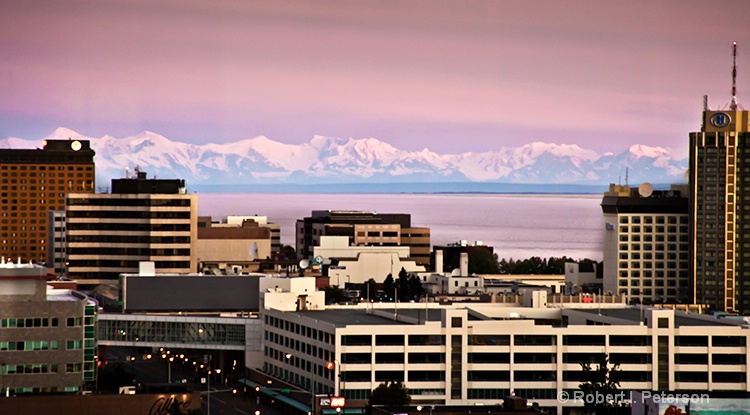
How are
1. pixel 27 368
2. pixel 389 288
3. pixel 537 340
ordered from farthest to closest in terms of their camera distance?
pixel 389 288 → pixel 537 340 → pixel 27 368

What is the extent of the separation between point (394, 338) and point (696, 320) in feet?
74.0

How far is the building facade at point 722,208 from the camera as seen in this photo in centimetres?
17850

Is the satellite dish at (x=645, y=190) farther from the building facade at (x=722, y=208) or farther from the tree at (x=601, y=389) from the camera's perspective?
the tree at (x=601, y=389)

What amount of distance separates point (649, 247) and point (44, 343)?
106994 millimetres

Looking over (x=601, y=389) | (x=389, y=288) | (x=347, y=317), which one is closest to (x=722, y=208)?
(x=389, y=288)

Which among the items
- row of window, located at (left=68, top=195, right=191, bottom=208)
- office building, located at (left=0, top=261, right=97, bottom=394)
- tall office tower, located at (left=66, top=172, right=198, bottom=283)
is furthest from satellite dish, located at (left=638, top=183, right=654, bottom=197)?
office building, located at (left=0, top=261, right=97, bottom=394)

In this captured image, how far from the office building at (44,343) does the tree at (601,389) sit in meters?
31.6

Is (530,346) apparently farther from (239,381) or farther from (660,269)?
(660,269)

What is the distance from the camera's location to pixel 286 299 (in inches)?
5064

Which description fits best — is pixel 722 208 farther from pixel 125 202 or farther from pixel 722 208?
pixel 125 202

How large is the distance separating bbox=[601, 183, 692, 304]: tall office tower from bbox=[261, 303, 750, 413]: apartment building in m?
74.9

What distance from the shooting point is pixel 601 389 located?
4178 inches

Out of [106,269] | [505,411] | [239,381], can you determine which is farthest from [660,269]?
[505,411]

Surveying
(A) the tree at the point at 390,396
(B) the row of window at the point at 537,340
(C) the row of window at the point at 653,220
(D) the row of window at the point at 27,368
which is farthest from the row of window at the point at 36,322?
(C) the row of window at the point at 653,220
